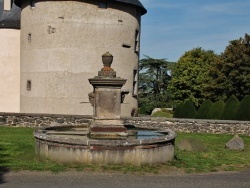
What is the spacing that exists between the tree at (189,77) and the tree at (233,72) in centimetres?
967

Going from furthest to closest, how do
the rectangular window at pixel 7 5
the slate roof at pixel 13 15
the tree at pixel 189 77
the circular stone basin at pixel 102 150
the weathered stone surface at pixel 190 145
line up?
the tree at pixel 189 77 → the rectangular window at pixel 7 5 → the slate roof at pixel 13 15 → the weathered stone surface at pixel 190 145 → the circular stone basin at pixel 102 150

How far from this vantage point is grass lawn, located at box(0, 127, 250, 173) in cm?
1092

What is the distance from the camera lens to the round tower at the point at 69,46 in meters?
25.7

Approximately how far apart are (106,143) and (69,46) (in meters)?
15.4

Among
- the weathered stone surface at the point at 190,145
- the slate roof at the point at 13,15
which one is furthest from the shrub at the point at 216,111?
the weathered stone surface at the point at 190,145

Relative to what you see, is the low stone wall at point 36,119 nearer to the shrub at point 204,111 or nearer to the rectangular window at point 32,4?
the rectangular window at point 32,4

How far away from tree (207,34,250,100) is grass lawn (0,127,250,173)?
974 inches

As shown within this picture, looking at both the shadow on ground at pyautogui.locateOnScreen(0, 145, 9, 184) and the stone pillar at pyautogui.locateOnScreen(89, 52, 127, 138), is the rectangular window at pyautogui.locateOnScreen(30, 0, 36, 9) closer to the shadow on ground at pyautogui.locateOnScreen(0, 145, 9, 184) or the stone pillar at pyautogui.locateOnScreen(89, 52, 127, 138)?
the shadow on ground at pyautogui.locateOnScreen(0, 145, 9, 184)

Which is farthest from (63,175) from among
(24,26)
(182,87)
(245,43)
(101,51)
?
(182,87)

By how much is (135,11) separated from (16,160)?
1772 centimetres

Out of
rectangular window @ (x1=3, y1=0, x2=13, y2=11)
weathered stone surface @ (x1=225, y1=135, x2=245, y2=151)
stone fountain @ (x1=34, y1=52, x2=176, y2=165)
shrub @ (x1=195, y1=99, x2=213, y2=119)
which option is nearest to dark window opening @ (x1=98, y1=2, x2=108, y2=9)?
rectangular window @ (x1=3, y1=0, x2=13, y2=11)

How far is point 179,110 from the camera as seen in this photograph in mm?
31391

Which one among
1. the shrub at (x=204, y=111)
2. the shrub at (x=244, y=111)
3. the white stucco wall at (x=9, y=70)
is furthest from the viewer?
the shrub at (x=204, y=111)

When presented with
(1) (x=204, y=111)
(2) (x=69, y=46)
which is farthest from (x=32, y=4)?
(1) (x=204, y=111)
